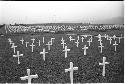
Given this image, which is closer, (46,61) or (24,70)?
(24,70)

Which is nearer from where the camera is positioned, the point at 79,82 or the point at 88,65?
the point at 79,82

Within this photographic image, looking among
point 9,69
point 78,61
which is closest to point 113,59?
point 78,61

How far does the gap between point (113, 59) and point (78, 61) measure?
1.83 metres

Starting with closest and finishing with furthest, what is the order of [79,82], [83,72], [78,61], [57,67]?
[79,82] → [83,72] → [57,67] → [78,61]

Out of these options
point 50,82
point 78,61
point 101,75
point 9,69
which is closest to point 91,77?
point 101,75

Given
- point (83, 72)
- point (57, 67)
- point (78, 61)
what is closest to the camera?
point (83, 72)

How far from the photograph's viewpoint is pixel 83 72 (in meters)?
9.92

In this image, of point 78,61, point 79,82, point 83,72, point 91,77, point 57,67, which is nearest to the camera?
point 79,82

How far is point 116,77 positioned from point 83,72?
143 centimetres

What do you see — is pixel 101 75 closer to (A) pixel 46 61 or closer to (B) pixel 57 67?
(B) pixel 57 67

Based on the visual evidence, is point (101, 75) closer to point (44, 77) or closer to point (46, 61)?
point (44, 77)

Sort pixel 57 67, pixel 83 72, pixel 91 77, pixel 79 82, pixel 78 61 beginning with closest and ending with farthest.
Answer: pixel 79 82, pixel 91 77, pixel 83 72, pixel 57 67, pixel 78 61

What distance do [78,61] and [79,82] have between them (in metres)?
3.57

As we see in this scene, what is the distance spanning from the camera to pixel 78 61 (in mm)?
12133
